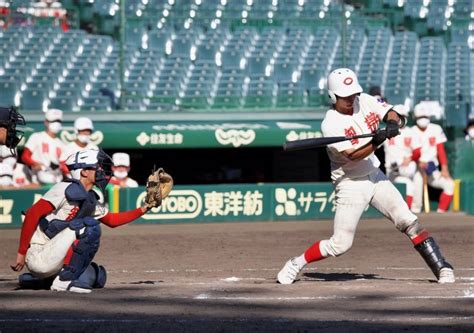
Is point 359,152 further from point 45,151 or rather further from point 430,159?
point 430,159

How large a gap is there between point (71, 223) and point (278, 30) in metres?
13.4

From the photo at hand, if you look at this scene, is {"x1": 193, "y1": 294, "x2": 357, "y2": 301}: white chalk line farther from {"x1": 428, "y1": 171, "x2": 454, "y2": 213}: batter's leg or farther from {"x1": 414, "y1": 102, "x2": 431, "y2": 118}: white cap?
{"x1": 414, "y1": 102, "x2": 431, "y2": 118}: white cap

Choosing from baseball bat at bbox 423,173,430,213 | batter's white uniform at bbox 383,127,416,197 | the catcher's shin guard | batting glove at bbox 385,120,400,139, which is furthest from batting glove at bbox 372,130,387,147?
baseball bat at bbox 423,173,430,213

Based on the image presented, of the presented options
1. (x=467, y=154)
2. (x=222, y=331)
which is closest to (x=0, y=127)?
(x=222, y=331)

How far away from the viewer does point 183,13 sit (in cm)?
2069

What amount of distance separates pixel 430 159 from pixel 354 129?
8.95 metres

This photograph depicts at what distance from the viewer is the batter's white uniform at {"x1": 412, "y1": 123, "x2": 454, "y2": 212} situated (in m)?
17.0

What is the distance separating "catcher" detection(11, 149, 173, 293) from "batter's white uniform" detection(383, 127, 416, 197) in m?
9.13

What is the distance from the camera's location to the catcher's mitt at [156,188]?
818 centimetres

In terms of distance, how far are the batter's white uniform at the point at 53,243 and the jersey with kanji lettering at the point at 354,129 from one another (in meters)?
1.81

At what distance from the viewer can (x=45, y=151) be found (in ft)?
52.6

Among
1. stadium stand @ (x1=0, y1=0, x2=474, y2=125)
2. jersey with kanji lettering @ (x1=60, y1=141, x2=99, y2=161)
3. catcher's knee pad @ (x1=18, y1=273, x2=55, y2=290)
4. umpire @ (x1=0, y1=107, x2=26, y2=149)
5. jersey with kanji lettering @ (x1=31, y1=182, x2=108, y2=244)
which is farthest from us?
stadium stand @ (x1=0, y1=0, x2=474, y2=125)

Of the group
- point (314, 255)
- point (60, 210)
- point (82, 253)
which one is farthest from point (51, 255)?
point (314, 255)

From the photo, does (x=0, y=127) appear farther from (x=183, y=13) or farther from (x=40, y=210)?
(x=183, y=13)
